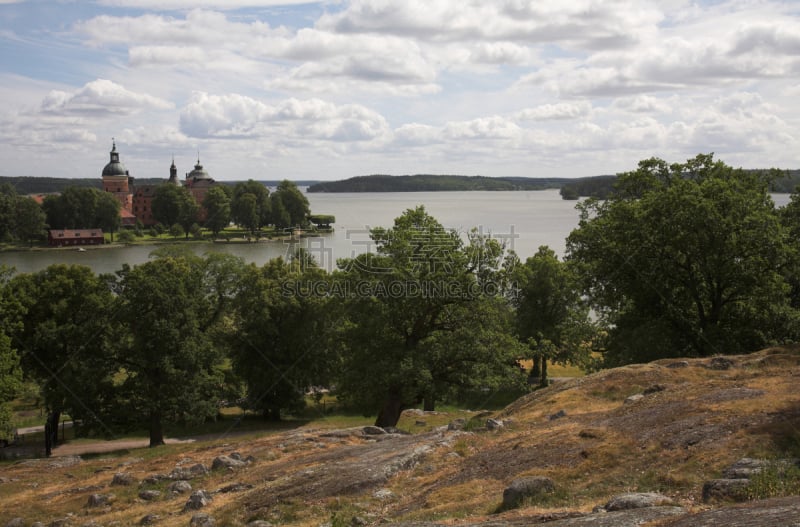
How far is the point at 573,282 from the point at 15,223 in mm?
113558

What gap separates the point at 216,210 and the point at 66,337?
101976 mm

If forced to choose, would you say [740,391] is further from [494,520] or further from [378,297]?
[378,297]

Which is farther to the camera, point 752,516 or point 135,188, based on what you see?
point 135,188

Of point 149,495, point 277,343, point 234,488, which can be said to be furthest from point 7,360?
point 234,488

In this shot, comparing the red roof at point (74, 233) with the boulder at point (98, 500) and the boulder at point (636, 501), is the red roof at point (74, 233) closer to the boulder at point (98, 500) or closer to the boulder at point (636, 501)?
the boulder at point (98, 500)

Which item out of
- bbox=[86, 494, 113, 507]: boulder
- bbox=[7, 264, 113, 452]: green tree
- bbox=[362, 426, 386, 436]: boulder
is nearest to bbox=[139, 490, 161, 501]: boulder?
bbox=[86, 494, 113, 507]: boulder

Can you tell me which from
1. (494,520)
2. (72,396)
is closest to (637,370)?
(494,520)

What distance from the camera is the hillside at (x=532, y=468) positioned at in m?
10.2

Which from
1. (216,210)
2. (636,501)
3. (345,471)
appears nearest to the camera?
(636,501)

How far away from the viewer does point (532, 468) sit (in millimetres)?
12773

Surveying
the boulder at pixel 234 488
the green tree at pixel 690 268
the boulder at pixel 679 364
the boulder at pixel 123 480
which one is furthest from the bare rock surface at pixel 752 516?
the green tree at pixel 690 268

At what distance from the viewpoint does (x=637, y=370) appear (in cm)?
2059

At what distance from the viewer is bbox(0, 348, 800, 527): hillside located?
1018 cm

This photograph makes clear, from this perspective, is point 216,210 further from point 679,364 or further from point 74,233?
point 679,364
